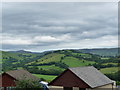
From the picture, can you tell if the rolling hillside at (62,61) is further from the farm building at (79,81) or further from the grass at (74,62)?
the farm building at (79,81)

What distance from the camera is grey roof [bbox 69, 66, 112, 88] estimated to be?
28.7 meters

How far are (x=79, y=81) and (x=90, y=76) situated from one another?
261 centimetres

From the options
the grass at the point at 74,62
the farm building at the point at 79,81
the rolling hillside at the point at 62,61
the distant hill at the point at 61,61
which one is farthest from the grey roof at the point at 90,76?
the grass at the point at 74,62

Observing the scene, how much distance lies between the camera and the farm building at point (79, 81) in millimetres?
28375

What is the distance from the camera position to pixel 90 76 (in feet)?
101

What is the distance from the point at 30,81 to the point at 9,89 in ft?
22.6

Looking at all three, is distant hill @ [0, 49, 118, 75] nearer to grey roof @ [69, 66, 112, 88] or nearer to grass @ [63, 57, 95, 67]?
grass @ [63, 57, 95, 67]

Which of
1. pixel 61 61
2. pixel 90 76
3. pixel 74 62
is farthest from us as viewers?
Result: pixel 61 61

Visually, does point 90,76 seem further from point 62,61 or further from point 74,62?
point 62,61

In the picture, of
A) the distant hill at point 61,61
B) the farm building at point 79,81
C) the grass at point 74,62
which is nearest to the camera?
the farm building at point 79,81

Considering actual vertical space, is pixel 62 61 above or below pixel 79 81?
below

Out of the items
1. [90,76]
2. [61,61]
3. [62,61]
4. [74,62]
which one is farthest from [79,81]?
[62,61]

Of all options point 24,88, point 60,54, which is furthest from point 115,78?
point 60,54

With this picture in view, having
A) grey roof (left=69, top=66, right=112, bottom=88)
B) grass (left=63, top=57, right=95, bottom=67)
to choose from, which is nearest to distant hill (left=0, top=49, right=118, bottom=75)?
grass (left=63, top=57, right=95, bottom=67)
